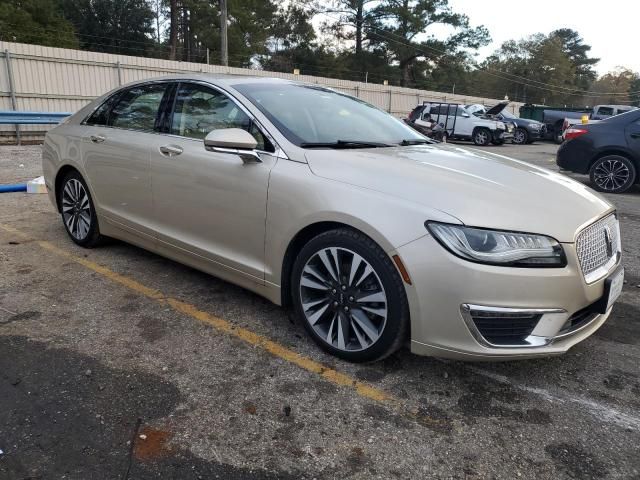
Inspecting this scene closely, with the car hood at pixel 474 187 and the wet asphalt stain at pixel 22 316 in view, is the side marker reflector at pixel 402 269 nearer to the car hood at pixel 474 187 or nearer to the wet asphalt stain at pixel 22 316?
the car hood at pixel 474 187

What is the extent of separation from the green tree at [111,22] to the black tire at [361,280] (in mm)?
45563

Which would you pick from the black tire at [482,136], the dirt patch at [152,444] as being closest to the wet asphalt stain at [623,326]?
the dirt patch at [152,444]

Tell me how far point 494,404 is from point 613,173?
7754mm

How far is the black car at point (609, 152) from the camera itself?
8633 mm

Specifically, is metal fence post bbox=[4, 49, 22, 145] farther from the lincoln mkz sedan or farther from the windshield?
the windshield

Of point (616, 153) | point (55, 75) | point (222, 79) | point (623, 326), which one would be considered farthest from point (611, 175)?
point (55, 75)

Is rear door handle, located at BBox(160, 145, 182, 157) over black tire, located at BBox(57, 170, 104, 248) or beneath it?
over

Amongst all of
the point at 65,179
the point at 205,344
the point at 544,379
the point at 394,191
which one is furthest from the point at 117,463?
the point at 65,179

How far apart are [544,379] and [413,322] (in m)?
0.88

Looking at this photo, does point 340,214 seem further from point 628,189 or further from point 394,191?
point 628,189

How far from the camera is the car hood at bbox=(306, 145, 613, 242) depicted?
2455 mm

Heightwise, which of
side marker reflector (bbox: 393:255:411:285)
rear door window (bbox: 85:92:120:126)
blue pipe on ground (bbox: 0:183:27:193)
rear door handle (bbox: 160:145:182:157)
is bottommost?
blue pipe on ground (bbox: 0:183:27:193)

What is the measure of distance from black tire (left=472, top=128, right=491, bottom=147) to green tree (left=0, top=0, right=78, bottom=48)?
Result: 2939cm

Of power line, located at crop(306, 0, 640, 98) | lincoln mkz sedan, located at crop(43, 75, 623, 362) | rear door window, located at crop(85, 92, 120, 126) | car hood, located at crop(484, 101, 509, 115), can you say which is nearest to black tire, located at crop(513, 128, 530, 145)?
car hood, located at crop(484, 101, 509, 115)
